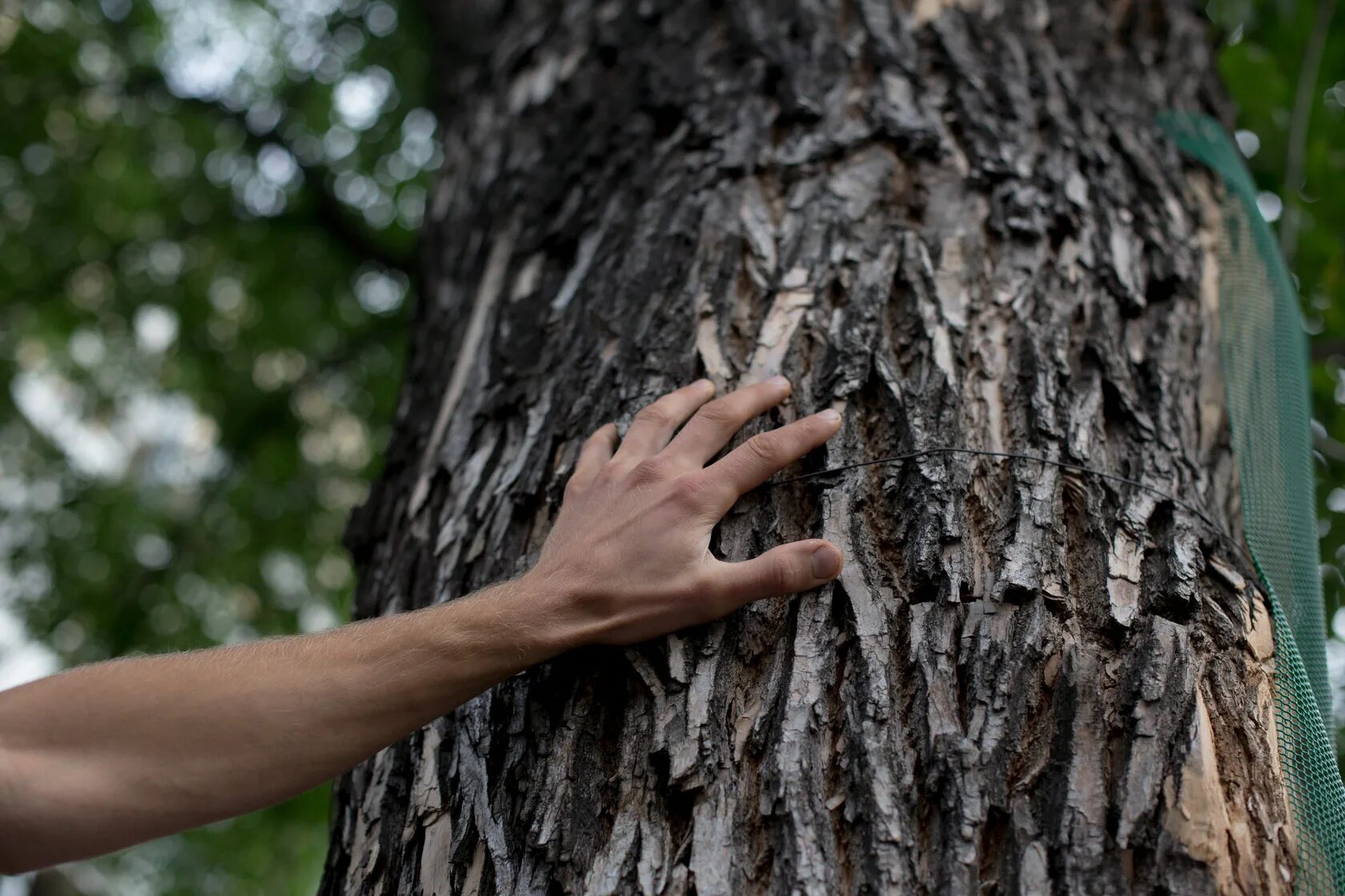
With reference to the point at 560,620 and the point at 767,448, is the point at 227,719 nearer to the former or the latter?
the point at 560,620

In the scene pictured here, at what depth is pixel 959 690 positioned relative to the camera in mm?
1315

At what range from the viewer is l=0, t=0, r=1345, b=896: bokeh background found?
4949mm

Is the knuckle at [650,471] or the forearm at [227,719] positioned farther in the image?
the knuckle at [650,471]

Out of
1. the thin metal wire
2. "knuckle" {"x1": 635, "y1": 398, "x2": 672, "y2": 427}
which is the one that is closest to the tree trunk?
the thin metal wire

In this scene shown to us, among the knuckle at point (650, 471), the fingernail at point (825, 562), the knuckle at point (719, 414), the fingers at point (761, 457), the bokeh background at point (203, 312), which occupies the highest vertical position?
the bokeh background at point (203, 312)

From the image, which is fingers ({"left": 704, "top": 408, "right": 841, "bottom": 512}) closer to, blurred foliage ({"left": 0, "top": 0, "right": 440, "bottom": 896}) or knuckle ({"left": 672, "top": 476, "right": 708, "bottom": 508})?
knuckle ({"left": 672, "top": 476, "right": 708, "bottom": 508})

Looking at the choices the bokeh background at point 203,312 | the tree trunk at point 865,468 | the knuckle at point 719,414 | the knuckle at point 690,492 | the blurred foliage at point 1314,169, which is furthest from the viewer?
the bokeh background at point 203,312

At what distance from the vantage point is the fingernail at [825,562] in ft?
4.54

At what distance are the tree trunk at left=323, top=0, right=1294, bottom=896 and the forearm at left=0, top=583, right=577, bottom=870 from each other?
13 centimetres

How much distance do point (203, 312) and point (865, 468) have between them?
468cm

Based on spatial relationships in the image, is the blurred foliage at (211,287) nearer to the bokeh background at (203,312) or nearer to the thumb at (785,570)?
the bokeh background at (203,312)

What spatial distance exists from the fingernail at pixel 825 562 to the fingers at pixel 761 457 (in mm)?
175

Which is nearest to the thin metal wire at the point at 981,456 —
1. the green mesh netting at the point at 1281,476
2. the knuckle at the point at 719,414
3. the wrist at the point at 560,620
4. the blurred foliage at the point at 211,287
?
the knuckle at the point at 719,414

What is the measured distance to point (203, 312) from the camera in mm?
5312
